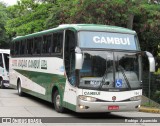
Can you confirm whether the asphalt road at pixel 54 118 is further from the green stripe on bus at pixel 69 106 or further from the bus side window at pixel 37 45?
the bus side window at pixel 37 45

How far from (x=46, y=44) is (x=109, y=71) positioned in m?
4.51

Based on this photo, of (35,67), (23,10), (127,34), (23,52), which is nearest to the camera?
(127,34)

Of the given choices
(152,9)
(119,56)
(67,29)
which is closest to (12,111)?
(67,29)

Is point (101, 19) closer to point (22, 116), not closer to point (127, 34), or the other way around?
point (127, 34)

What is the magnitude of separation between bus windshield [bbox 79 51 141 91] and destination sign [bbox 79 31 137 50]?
11.5 inches

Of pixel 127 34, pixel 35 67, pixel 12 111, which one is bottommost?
pixel 12 111

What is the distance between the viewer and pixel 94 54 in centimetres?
1277

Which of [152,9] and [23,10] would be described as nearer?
[152,9]

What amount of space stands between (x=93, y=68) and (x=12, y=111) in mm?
3902

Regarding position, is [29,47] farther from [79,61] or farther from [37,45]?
[79,61]

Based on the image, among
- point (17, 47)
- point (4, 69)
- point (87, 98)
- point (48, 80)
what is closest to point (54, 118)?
point (87, 98)

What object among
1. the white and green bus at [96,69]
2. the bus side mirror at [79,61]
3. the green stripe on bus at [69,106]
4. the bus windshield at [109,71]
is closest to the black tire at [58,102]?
Answer: the white and green bus at [96,69]

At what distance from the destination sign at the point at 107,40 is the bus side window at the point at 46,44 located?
3120 millimetres

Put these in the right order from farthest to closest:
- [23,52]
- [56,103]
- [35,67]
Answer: [23,52] < [35,67] < [56,103]
